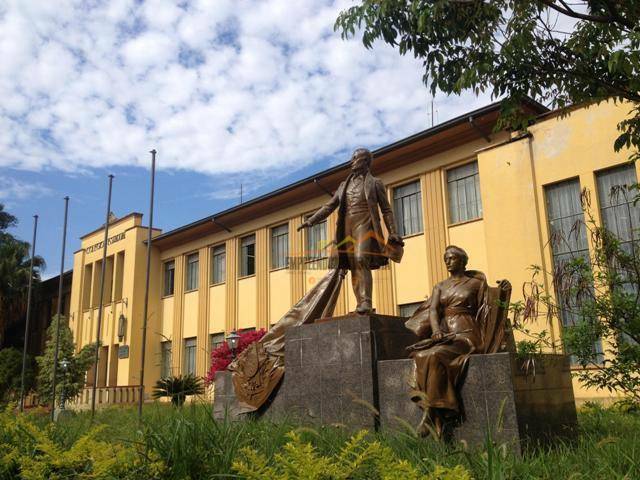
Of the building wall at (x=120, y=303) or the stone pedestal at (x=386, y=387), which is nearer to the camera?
the stone pedestal at (x=386, y=387)

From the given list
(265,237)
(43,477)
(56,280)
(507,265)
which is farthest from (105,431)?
(56,280)

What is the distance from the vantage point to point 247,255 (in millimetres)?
25453

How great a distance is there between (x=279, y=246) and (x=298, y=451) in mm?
20807

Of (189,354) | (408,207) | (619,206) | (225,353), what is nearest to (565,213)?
(619,206)

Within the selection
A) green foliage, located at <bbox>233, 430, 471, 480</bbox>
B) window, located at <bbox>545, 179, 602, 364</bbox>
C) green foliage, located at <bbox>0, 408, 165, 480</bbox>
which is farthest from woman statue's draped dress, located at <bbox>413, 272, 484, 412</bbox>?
window, located at <bbox>545, 179, 602, 364</bbox>

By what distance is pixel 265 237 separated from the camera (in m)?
24.5

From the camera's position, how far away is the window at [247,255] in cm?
2511

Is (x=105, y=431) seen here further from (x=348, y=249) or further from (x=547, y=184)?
(x=547, y=184)

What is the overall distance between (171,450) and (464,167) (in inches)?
601

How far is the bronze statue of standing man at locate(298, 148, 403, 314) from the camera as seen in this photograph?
27.7 feet

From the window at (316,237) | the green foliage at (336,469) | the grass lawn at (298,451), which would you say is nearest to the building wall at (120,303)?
the window at (316,237)

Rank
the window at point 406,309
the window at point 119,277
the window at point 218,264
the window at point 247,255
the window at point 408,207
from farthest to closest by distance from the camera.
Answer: the window at point 119,277
the window at point 218,264
the window at point 247,255
the window at point 408,207
the window at point 406,309

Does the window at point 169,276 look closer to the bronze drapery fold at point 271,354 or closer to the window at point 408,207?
the window at point 408,207

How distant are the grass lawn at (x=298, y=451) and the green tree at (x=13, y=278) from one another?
31303mm
